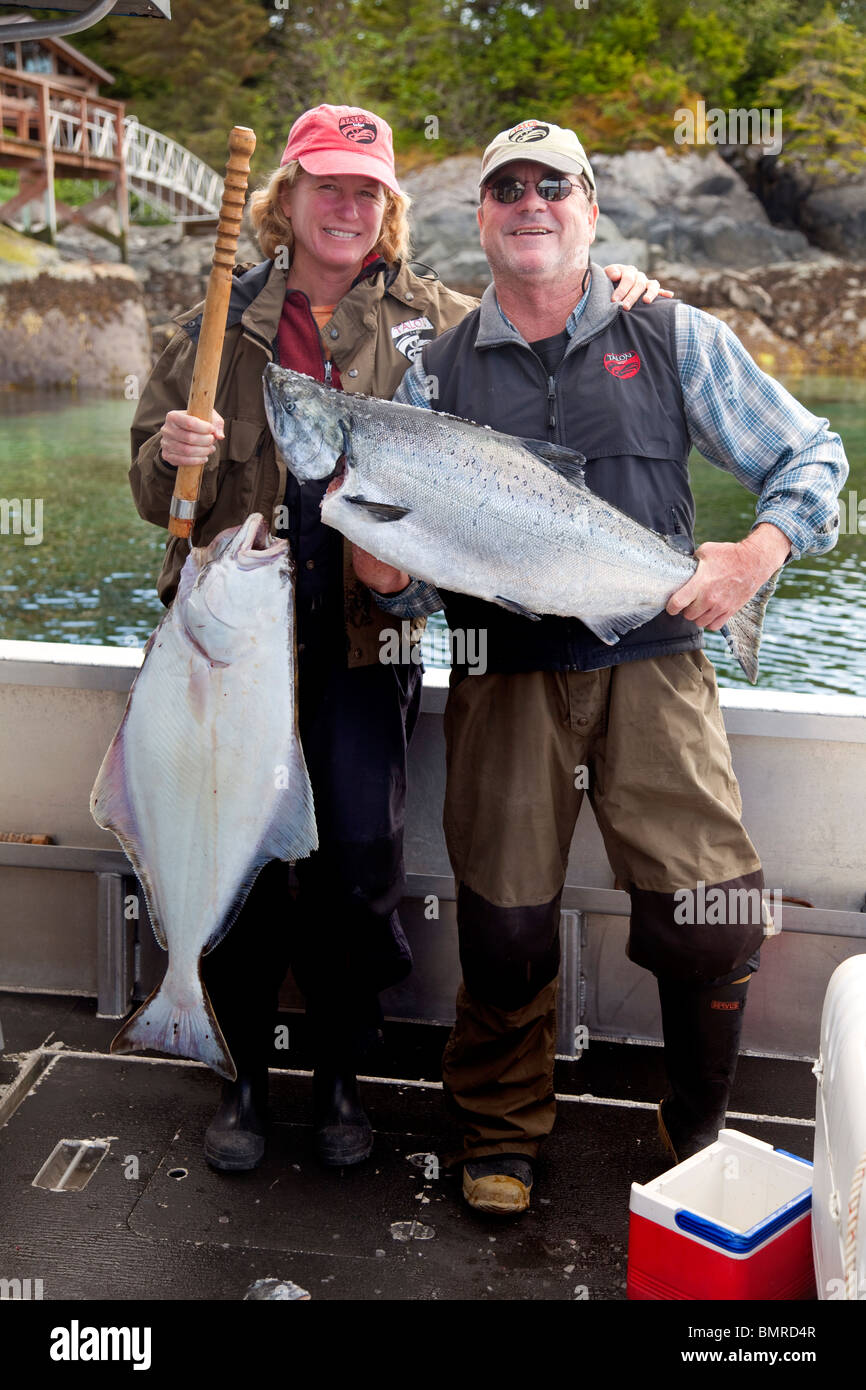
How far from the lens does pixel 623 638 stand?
236cm

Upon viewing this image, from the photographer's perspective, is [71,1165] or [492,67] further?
[492,67]

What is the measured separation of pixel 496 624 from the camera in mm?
2424

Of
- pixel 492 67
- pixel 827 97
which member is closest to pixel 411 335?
pixel 492 67

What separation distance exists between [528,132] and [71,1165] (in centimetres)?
232

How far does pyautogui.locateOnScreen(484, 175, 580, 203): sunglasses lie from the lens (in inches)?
90.8

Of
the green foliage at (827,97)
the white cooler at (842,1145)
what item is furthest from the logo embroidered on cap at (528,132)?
the green foliage at (827,97)

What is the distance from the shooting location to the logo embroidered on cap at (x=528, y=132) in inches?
91.7

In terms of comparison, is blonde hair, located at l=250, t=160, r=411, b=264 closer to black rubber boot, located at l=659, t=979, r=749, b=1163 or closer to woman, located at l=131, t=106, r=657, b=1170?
woman, located at l=131, t=106, r=657, b=1170

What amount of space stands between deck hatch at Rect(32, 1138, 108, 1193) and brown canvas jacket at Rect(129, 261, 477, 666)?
4.06 feet

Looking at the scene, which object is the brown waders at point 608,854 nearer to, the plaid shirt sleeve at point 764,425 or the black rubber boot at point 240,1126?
the plaid shirt sleeve at point 764,425

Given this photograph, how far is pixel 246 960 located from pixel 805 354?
23.6 metres

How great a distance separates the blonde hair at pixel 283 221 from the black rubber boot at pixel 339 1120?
5.74 feet

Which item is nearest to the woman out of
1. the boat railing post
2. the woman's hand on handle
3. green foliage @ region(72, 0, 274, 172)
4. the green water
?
the woman's hand on handle

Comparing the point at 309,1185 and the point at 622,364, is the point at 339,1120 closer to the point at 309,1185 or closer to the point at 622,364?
the point at 309,1185
